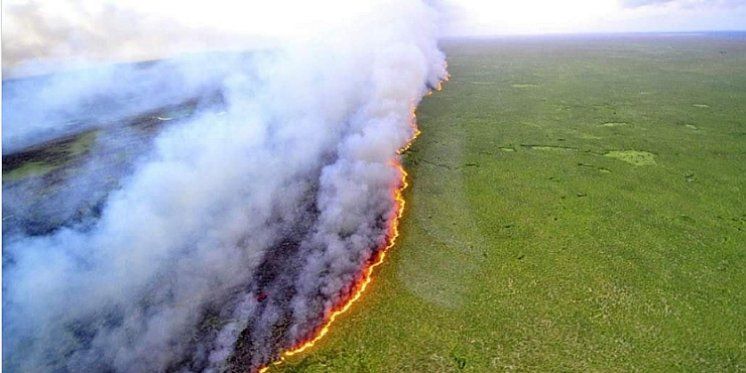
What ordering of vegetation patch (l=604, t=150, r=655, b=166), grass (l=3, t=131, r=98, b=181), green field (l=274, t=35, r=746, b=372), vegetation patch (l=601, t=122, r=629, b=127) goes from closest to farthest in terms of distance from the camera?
green field (l=274, t=35, r=746, b=372) < vegetation patch (l=604, t=150, r=655, b=166) < grass (l=3, t=131, r=98, b=181) < vegetation patch (l=601, t=122, r=629, b=127)

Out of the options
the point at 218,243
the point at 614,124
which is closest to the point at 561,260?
the point at 218,243

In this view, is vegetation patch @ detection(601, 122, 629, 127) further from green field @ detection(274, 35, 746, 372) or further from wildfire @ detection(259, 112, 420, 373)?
wildfire @ detection(259, 112, 420, 373)

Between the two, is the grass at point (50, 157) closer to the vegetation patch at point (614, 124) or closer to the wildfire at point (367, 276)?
the wildfire at point (367, 276)

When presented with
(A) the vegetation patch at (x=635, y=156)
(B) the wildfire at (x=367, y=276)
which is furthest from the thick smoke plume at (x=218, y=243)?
(A) the vegetation patch at (x=635, y=156)

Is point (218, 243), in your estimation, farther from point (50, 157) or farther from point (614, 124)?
point (614, 124)

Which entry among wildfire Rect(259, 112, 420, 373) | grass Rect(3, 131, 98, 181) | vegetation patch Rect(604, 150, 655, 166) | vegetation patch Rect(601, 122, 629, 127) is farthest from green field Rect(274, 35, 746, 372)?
grass Rect(3, 131, 98, 181)

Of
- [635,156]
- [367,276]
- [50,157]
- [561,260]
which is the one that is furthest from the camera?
[50,157]
